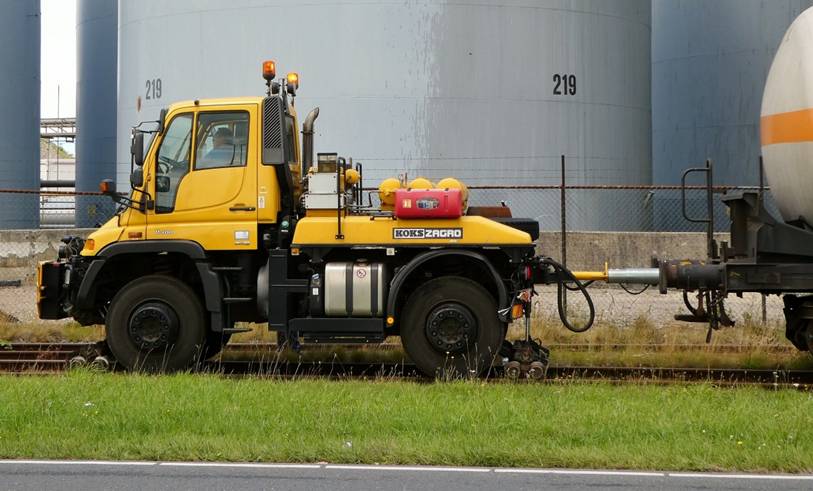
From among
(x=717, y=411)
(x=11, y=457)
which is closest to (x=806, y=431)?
(x=717, y=411)

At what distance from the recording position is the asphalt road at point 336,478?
6.98 meters

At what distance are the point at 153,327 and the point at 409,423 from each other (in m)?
4.43

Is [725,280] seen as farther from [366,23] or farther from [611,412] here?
[366,23]

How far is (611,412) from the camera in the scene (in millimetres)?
9305

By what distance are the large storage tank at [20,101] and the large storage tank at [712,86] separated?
18.9 meters

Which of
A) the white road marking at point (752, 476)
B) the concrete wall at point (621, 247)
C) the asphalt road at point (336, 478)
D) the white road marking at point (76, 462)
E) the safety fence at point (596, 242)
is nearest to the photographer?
the asphalt road at point (336, 478)

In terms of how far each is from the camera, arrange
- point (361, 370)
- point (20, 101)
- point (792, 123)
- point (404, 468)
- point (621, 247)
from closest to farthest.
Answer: point (404, 468) → point (792, 123) → point (361, 370) → point (621, 247) → point (20, 101)

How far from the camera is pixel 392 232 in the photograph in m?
11.9

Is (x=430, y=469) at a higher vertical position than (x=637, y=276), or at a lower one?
A: lower

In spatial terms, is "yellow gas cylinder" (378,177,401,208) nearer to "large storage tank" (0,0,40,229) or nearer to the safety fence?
the safety fence

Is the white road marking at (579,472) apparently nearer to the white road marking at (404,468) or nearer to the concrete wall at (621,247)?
the white road marking at (404,468)

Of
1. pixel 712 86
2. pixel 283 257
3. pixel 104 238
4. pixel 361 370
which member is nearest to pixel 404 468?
pixel 283 257

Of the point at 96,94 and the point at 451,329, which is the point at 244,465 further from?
the point at 96,94

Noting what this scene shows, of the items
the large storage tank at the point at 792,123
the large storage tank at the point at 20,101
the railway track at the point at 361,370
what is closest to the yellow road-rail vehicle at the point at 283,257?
the railway track at the point at 361,370
